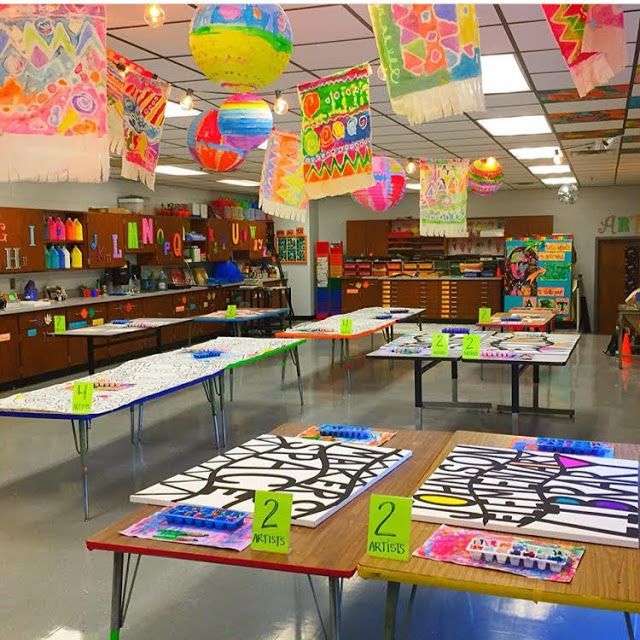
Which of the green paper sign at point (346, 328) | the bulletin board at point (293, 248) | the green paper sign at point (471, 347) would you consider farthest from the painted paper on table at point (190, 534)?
the bulletin board at point (293, 248)

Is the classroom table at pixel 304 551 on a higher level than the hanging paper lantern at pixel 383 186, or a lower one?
lower

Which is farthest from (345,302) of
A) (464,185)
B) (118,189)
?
(464,185)

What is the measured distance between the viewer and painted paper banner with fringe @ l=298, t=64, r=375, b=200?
4777mm

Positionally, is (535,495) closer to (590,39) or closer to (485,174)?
(590,39)

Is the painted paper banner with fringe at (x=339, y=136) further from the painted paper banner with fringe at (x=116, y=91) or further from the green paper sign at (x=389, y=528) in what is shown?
the green paper sign at (x=389, y=528)

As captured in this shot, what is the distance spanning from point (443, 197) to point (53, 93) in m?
7.67

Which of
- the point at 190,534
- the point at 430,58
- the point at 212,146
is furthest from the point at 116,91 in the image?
the point at 190,534

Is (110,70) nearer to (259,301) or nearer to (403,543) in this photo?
(403,543)

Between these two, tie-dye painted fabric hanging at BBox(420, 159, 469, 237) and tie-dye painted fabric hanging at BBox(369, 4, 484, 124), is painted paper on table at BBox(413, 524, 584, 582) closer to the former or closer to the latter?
tie-dye painted fabric hanging at BBox(369, 4, 484, 124)

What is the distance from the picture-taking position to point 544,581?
197 cm

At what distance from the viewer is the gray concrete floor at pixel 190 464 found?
336cm

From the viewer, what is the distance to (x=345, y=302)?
18.3 m

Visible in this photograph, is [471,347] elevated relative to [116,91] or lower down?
lower down

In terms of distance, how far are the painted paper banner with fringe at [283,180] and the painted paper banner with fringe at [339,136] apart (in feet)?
3.49
